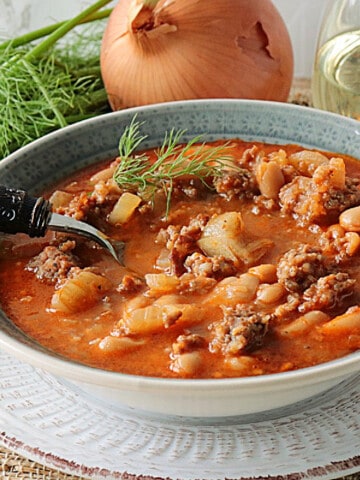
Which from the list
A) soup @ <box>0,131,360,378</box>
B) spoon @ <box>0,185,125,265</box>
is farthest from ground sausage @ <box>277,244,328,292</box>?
spoon @ <box>0,185,125,265</box>

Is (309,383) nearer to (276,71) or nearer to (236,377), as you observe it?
(236,377)

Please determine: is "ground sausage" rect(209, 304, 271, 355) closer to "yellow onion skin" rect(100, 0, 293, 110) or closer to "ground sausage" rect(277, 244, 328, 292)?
"ground sausage" rect(277, 244, 328, 292)

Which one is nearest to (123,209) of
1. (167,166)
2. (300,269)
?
(167,166)

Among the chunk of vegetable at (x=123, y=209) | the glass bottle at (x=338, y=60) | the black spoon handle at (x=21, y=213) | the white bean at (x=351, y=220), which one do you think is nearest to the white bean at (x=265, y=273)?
the white bean at (x=351, y=220)

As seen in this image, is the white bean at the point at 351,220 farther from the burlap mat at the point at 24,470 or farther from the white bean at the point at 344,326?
the burlap mat at the point at 24,470

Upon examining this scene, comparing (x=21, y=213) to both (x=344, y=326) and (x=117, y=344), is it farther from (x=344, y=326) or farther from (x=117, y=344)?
(x=344, y=326)

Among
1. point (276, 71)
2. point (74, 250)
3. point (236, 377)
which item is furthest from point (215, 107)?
point (236, 377)

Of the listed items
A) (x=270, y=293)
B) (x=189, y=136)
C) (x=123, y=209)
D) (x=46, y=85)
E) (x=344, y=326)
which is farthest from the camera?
(x=46, y=85)
